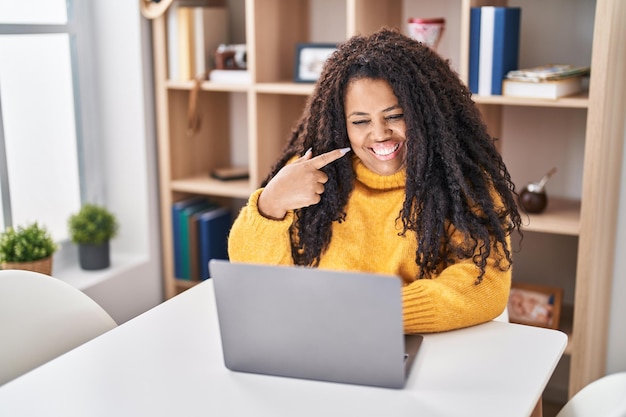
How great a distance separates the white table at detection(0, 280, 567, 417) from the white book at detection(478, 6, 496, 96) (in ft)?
3.50

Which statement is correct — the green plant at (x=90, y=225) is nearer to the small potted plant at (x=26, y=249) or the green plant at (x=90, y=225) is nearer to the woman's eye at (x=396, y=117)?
the small potted plant at (x=26, y=249)

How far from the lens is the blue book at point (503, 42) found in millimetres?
2322

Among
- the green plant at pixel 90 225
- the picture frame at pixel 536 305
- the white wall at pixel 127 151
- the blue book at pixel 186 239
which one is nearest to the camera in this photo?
the picture frame at pixel 536 305

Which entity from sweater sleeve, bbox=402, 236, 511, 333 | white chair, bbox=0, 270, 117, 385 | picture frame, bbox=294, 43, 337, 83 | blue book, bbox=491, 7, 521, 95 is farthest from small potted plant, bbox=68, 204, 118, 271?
sweater sleeve, bbox=402, 236, 511, 333

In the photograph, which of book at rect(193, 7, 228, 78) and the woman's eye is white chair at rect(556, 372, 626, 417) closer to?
the woman's eye

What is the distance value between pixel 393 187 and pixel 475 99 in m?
0.75

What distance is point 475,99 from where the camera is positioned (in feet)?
7.80

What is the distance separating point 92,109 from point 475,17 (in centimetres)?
140

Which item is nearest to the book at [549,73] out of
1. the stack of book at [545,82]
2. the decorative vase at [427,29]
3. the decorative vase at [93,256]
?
the stack of book at [545,82]

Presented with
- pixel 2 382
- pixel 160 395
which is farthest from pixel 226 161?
pixel 160 395

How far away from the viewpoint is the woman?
1.62 meters

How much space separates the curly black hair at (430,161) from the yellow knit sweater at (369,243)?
0.08 feet

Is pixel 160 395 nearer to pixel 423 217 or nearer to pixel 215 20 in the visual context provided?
pixel 423 217

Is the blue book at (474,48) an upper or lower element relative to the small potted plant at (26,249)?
upper
